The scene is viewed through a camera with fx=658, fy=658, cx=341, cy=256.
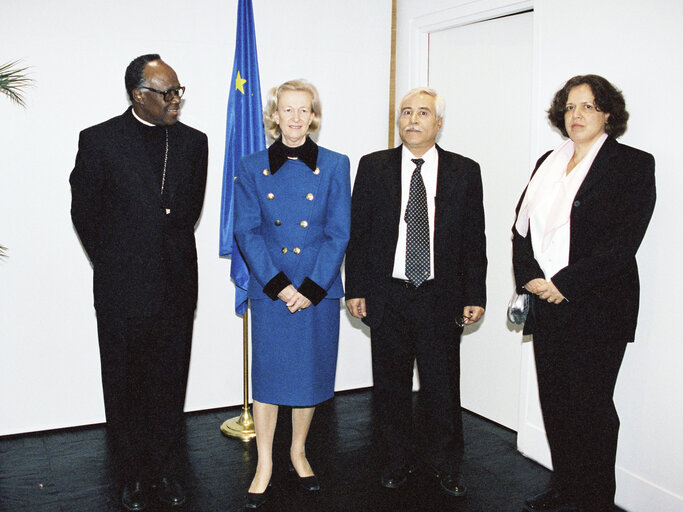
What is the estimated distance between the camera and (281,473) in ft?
10.3

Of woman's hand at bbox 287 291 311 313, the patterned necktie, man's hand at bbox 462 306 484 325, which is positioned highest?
the patterned necktie

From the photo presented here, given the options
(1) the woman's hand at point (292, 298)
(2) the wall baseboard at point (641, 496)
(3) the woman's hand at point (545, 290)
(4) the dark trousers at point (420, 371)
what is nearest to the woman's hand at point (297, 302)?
(1) the woman's hand at point (292, 298)

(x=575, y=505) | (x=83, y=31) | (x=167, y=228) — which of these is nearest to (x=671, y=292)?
(x=575, y=505)

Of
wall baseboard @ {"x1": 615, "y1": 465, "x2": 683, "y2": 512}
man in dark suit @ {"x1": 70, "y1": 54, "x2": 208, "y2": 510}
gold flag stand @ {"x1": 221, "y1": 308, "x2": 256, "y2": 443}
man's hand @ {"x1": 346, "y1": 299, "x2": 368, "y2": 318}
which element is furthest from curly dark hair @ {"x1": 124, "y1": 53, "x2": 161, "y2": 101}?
wall baseboard @ {"x1": 615, "y1": 465, "x2": 683, "y2": 512}

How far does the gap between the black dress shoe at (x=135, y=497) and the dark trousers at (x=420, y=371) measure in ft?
3.51

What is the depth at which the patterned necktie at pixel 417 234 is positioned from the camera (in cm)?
280

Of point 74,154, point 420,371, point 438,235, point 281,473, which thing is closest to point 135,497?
point 281,473

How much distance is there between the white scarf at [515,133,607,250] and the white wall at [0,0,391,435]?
1.91 m

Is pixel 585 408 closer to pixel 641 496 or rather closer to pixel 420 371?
pixel 641 496

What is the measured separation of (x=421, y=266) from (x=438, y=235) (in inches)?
6.0

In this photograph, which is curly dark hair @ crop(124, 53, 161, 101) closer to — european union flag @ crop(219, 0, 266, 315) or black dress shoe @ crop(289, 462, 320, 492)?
european union flag @ crop(219, 0, 266, 315)

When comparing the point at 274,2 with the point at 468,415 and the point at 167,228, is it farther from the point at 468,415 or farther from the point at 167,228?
the point at 468,415

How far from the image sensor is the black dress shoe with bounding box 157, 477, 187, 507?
2.82 meters

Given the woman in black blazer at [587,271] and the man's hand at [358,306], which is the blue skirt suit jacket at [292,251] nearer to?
the man's hand at [358,306]
